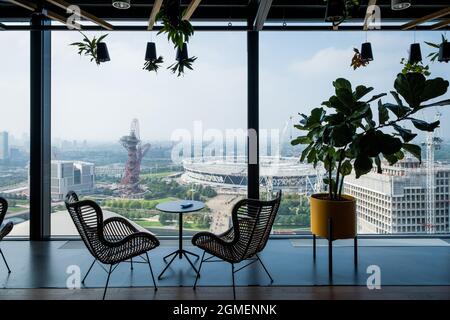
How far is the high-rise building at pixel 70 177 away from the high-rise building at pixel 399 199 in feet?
13.8

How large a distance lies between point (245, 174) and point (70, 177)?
114 inches

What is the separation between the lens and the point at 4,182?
477 cm

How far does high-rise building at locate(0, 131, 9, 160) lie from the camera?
15.4 ft

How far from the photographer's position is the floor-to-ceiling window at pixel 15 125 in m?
4.61

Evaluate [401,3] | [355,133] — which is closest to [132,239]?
[355,133]

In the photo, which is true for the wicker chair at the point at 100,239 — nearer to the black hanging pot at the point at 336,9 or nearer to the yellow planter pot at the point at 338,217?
the yellow planter pot at the point at 338,217

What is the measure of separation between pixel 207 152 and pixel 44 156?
260 cm

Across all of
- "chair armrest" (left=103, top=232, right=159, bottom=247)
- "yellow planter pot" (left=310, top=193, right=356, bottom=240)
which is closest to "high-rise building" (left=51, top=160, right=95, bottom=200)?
"chair armrest" (left=103, top=232, right=159, bottom=247)

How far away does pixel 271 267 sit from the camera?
3.55 m

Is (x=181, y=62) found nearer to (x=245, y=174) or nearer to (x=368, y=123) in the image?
(x=245, y=174)

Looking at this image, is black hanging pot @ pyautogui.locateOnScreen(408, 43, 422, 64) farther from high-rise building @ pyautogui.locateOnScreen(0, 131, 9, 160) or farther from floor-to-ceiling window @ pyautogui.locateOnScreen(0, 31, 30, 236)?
high-rise building @ pyautogui.locateOnScreen(0, 131, 9, 160)

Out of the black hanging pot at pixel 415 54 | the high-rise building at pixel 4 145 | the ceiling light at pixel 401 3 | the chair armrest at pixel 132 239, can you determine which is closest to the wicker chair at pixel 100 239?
the chair armrest at pixel 132 239
